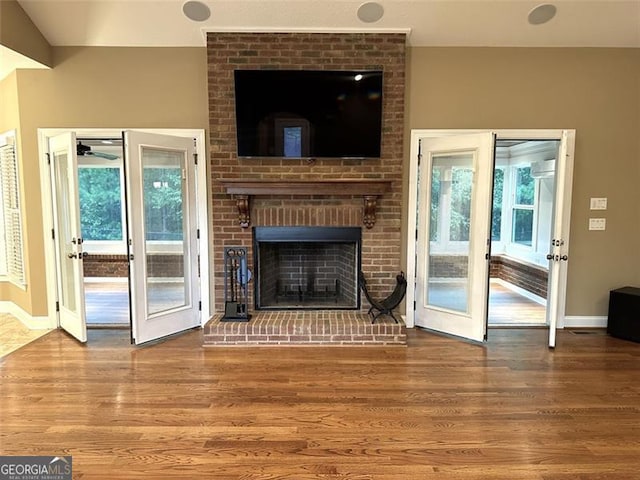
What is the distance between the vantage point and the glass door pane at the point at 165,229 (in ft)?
12.9

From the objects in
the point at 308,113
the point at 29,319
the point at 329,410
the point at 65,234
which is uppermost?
the point at 308,113

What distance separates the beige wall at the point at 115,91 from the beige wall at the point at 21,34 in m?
0.15

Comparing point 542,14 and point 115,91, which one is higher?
point 542,14

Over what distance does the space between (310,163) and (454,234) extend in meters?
1.63

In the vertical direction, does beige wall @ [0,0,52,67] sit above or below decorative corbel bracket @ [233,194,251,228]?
above

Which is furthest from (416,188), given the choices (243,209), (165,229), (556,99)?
(165,229)

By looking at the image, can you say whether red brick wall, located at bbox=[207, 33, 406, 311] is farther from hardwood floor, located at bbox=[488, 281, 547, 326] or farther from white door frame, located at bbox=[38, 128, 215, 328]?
hardwood floor, located at bbox=[488, 281, 547, 326]

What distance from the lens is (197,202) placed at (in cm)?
424

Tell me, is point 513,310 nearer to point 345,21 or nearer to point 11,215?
point 345,21

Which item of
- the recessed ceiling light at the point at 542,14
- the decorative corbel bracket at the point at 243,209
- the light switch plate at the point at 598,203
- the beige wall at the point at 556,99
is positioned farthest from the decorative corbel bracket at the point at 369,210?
the light switch plate at the point at 598,203

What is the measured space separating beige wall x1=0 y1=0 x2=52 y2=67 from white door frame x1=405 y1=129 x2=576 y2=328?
3732 mm

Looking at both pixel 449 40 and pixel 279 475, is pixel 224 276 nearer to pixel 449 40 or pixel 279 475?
pixel 279 475

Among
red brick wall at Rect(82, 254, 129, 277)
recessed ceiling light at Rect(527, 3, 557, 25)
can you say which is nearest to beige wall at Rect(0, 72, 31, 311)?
red brick wall at Rect(82, 254, 129, 277)

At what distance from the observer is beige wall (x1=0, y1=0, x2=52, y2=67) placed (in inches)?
137
